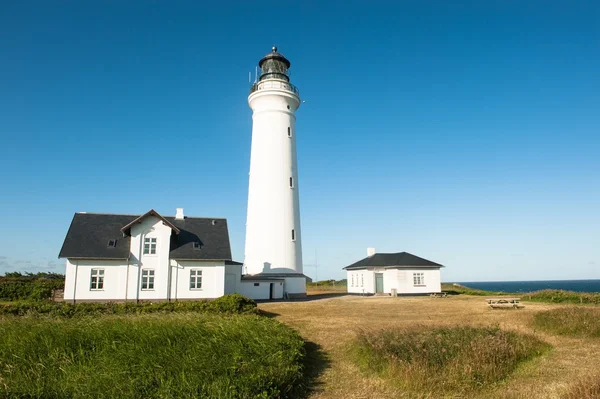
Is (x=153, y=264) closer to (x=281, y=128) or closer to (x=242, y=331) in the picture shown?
(x=281, y=128)

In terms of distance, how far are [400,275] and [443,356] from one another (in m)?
25.1

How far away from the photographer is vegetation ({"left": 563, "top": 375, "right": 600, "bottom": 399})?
24.7 feet

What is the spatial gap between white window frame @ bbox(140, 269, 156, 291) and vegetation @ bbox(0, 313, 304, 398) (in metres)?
14.8

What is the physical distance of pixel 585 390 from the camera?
25.1 feet

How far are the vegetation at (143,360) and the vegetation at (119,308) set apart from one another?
444 centimetres

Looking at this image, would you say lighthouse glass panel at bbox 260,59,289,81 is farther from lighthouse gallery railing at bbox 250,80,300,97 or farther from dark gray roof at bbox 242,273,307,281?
dark gray roof at bbox 242,273,307,281

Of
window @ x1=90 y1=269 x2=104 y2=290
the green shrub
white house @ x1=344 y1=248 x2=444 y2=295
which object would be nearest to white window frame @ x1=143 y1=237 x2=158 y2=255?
window @ x1=90 y1=269 x2=104 y2=290

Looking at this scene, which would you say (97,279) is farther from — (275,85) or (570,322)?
(570,322)

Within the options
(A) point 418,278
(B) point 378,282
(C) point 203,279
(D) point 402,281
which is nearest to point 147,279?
(C) point 203,279

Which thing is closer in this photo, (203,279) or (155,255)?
(155,255)

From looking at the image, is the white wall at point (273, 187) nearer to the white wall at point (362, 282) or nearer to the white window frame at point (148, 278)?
the white window frame at point (148, 278)

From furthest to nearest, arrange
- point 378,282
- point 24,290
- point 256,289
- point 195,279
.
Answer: point 378,282, point 256,289, point 24,290, point 195,279

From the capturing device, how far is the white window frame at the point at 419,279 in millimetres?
35094

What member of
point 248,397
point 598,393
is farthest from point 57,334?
point 598,393
